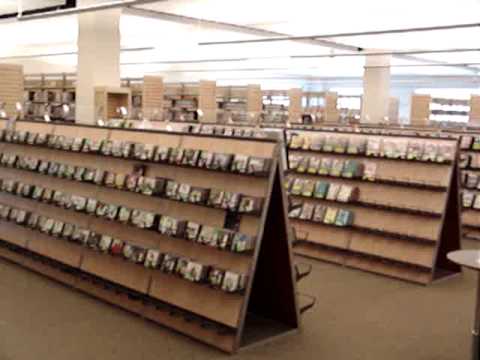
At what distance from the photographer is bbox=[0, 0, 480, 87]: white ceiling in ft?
36.4

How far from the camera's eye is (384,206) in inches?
254

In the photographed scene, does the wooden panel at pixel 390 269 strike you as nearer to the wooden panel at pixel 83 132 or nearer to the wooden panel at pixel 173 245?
the wooden panel at pixel 173 245

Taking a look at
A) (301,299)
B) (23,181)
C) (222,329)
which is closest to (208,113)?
(23,181)

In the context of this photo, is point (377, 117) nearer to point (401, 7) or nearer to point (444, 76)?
point (401, 7)

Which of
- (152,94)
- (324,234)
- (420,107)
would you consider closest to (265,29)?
(152,94)

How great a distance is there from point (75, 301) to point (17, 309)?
0.50 meters

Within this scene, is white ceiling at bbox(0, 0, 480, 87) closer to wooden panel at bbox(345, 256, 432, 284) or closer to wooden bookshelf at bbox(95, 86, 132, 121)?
wooden bookshelf at bbox(95, 86, 132, 121)

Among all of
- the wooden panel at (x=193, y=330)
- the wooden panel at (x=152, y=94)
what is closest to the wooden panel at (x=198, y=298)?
the wooden panel at (x=193, y=330)

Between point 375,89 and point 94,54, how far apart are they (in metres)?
9.83

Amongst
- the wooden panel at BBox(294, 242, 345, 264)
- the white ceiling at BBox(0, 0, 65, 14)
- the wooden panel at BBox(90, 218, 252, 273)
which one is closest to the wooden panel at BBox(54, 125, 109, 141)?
the wooden panel at BBox(90, 218, 252, 273)

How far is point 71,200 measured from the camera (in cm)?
567

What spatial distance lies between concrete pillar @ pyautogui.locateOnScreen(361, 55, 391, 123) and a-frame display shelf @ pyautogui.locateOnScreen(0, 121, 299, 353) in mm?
12344

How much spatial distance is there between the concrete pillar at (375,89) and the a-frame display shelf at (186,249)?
12344 millimetres

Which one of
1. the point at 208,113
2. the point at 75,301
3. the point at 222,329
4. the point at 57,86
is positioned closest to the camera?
the point at 222,329
